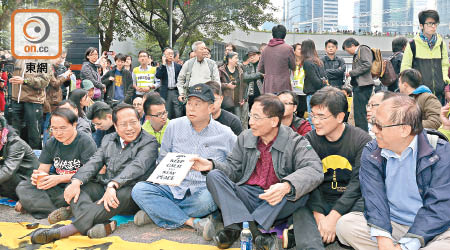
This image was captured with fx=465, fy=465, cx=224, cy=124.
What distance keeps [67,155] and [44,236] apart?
1.09m

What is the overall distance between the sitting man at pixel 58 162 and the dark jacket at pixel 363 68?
4.33 m

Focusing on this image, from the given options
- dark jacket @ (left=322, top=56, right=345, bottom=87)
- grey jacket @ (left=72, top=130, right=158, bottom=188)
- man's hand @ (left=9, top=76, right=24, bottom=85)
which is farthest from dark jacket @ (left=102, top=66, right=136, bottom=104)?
grey jacket @ (left=72, top=130, right=158, bottom=188)

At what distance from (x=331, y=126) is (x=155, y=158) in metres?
1.86

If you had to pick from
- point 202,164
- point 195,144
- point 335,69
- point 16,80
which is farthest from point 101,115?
point 335,69

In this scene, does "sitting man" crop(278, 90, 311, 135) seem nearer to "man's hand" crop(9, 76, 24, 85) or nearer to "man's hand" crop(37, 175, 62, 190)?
"man's hand" crop(37, 175, 62, 190)

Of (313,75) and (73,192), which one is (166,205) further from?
(313,75)

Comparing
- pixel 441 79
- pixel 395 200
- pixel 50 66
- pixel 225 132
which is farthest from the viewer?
pixel 50 66

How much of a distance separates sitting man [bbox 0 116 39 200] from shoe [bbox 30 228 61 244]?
1.27 metres

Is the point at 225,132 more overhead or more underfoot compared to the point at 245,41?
more underfoot

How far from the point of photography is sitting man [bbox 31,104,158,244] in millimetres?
4176

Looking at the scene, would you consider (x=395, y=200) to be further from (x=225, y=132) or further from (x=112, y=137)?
(x=112, y=137)

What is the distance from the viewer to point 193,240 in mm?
4102

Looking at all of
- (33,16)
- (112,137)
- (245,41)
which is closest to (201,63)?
(112,137)

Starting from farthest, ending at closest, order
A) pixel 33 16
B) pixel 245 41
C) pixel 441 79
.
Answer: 1. pixel 245 41
2. pixel 33 16
3. pixel 441 79
